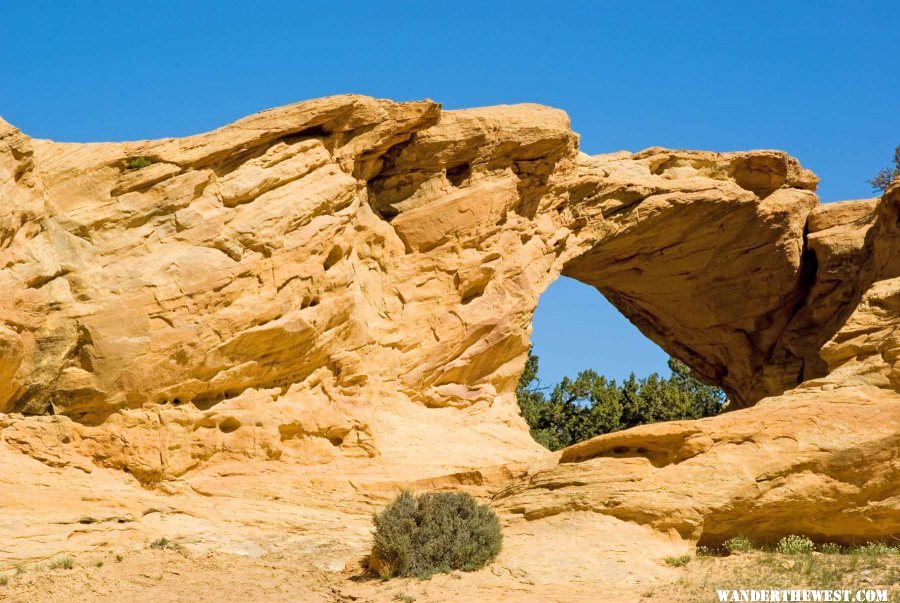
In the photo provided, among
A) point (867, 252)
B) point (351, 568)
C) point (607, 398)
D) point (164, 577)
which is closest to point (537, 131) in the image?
point (867, 252)

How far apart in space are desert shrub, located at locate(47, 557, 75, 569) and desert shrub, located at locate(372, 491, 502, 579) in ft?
14.1

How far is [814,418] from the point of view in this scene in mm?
17641

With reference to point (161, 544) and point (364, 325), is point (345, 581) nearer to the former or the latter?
point (161, 544)

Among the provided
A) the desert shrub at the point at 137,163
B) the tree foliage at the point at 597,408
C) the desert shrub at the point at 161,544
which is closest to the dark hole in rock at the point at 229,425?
the desert shrub at the point at 161,544

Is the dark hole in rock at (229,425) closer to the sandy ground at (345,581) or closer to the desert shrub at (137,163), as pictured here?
the sandy ground at (345,581)

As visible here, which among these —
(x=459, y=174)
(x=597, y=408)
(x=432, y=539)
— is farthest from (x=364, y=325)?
(x=597, y=408)

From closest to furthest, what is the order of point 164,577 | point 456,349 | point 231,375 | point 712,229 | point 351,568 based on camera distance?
point 164,577 < point 351,568 < point 231,375 < point 456,349 < point 712,229

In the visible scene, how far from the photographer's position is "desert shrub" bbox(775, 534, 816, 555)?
17.0 meters

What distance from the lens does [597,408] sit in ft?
132

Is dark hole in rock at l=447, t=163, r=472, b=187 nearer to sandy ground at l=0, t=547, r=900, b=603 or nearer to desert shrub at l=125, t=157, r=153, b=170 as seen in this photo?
desert shrub at l=125, t=157, r=153, b=170

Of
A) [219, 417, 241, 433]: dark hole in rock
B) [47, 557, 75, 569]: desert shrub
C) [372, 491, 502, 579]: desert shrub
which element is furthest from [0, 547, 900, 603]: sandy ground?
[219, 417, 241, 433]: dark hole in rock

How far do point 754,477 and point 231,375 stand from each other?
8.85 metres

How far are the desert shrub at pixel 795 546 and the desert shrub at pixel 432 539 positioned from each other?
4.40m

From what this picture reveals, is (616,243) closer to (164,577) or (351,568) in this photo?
(351,568)
